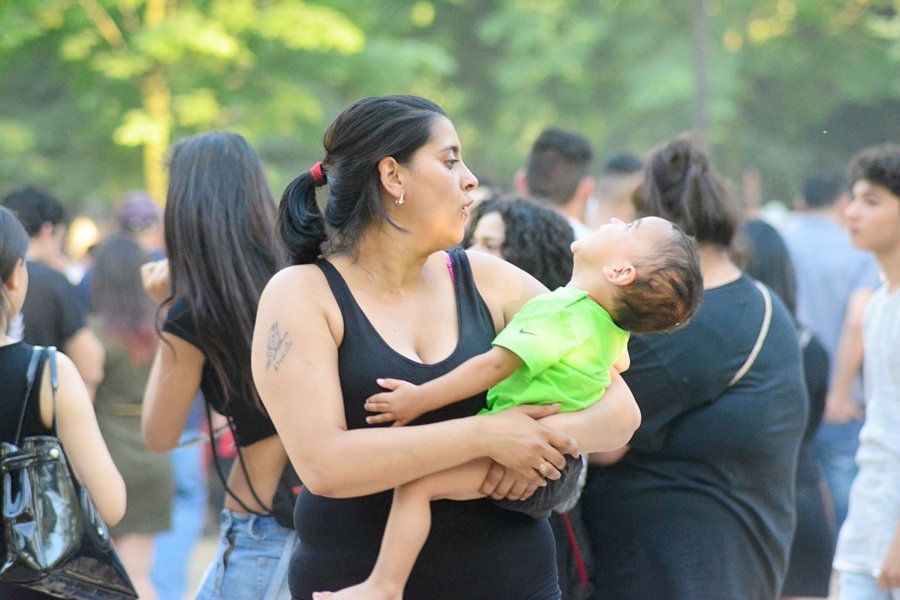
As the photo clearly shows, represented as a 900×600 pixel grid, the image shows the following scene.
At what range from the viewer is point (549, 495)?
2.85m

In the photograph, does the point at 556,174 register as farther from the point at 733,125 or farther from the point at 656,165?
the point at 733,125

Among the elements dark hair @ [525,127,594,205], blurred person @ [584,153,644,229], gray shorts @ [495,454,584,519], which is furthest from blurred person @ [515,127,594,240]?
gray shorts @ [495,454,584,519]

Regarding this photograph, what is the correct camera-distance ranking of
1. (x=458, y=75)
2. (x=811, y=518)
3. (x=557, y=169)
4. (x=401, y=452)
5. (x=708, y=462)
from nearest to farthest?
(x=401, y=452)
(x=708, y=462)
(x=811, y=518)
(x=557, y=169)
(x=458, y=75)

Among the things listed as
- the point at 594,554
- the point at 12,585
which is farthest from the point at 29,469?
the point at 594,554

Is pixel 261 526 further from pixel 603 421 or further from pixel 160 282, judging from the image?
pixel 603 421

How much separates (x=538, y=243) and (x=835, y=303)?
5089mm

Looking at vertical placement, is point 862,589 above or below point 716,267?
below

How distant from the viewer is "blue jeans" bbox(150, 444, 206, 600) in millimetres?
7422

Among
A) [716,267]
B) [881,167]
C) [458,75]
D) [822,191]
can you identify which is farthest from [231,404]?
[458,75]

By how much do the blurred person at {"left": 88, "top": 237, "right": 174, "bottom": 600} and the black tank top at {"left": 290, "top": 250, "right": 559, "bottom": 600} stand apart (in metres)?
4.07

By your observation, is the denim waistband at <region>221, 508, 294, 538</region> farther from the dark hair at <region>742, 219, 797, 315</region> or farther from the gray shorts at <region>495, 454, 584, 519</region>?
the dark hair at <region>742, 219, 797, 315</region>

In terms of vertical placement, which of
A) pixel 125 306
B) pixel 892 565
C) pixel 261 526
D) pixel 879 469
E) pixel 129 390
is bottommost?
pixel 892 565

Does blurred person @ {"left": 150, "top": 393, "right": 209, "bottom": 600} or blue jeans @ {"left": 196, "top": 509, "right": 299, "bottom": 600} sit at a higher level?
blue jeans @ {"left": 196, "top": 509, "right": 299, "bottom": 600}

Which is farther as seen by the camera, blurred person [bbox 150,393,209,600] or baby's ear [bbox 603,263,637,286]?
blurred person [bbox 150,393,209,600]
